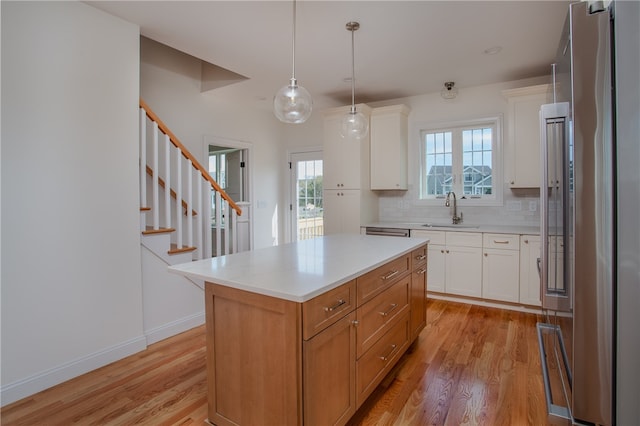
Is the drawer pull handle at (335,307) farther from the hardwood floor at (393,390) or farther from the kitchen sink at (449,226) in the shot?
the kitchen sink at (449,226)

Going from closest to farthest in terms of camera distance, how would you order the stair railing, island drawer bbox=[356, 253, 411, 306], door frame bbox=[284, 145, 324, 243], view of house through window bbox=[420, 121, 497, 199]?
island drawer bbox=[356, 253, 411, 306], the stair railing, view of house through window bbox=[420, 121, 497, 199], door frame bbox=[284, 145, 324, 243]

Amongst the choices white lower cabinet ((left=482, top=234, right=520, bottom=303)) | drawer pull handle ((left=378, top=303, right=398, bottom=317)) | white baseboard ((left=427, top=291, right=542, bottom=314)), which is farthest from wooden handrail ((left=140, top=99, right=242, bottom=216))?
white lower cabinet ((left=482, top=234, right=520, bottom=303))

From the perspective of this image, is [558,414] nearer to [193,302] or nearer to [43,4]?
[193,302]

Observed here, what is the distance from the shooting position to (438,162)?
4.65 m

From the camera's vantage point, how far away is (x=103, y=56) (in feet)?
8.42

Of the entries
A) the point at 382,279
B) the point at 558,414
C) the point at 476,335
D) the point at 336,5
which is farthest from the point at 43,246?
the point at 476,335

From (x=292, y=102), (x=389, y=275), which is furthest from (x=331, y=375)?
(x=292, y=102)

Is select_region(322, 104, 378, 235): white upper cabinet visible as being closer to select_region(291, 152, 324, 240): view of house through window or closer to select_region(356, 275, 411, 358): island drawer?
select_region(291, 152, 324, 240): view of house through window

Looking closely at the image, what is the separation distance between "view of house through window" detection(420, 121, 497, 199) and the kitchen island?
273 cm

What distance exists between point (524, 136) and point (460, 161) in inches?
32.8

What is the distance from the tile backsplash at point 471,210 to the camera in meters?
4.04

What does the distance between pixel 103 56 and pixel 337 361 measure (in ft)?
8.90

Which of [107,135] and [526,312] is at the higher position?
[107,135]

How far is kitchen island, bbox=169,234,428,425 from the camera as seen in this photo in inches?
57.5
